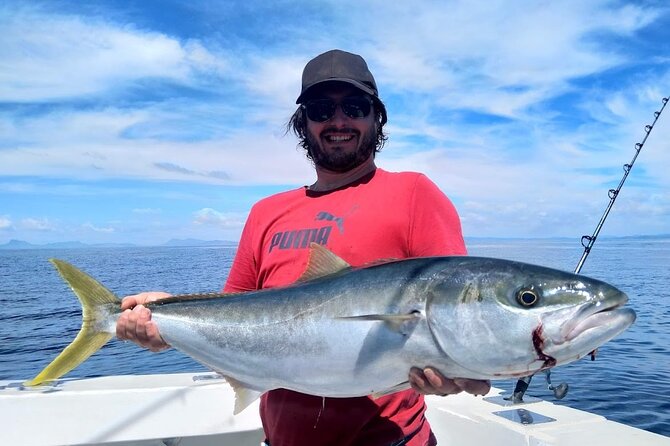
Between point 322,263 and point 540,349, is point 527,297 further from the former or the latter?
point 322,263

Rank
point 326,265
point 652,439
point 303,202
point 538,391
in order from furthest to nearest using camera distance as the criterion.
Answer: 1. point 538,391
2. point 652,439
3. point 303,202
4. point 326,265

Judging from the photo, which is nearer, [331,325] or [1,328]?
[331,325]

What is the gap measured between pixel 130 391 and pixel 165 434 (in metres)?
0.67

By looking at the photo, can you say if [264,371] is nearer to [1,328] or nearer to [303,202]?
[303,202]

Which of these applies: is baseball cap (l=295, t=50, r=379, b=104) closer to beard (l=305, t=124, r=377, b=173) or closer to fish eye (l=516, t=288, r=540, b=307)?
beard (l=305, t=124, r=377, b=173)

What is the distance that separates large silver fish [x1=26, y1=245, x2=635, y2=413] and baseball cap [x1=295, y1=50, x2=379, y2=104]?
4.20 ft

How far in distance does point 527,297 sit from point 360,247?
1.07 m

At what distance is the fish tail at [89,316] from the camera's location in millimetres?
3566

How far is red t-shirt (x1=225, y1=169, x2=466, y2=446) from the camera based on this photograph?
3.09 metres

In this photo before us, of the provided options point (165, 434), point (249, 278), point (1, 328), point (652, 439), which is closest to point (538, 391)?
point (652, 439)

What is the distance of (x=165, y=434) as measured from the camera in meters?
5.24

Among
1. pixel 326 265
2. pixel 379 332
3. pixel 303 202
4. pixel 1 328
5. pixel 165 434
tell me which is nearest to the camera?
pixel 379 332

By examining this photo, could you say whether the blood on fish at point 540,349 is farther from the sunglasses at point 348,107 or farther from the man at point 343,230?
the sunglasses at point 348,107

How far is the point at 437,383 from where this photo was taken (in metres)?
2.63
